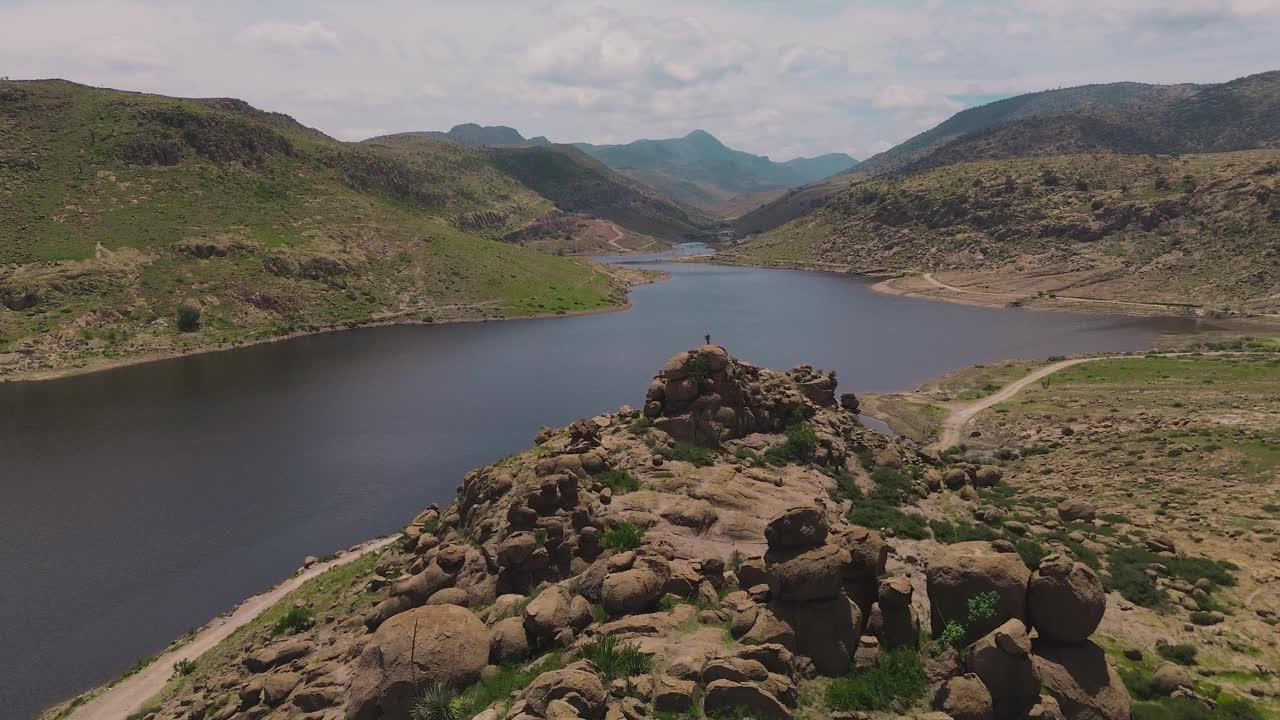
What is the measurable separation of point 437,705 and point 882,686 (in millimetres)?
14237

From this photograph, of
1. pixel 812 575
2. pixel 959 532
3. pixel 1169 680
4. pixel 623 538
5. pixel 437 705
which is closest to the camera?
pixel 437 705

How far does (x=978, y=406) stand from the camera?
264ft

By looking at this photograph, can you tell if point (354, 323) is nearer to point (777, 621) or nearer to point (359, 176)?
point (359, 176)

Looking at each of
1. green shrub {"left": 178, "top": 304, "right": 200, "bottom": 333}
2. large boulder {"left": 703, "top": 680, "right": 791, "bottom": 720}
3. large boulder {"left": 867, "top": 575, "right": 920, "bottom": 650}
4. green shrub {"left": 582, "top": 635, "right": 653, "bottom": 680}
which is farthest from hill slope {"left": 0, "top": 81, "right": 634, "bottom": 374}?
large boulder {"left": 867, "top": 575, "right": 920, "bottom": 650}

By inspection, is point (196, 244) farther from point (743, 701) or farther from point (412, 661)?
point (743, 701)

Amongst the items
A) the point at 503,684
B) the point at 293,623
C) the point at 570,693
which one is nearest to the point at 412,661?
the point at 503,684

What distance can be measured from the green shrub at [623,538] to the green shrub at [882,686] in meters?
12.1

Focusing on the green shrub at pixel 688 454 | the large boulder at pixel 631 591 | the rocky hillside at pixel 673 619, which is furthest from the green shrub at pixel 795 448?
the large boulder at pixel 631 591

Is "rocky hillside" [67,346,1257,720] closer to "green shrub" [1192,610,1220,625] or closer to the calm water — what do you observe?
"green shrub" [1192,610,1220,625]

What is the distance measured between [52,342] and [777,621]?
130630 mm

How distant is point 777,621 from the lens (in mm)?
22938

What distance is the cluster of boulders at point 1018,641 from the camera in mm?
19891

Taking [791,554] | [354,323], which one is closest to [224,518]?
[791,554]

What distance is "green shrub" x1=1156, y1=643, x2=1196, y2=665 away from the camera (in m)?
26.8
